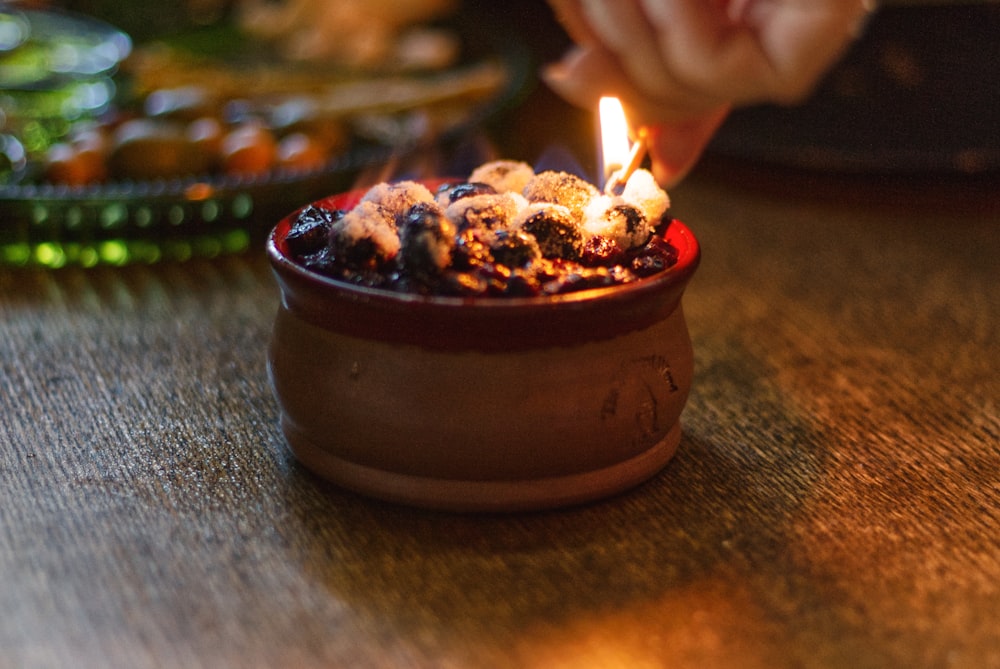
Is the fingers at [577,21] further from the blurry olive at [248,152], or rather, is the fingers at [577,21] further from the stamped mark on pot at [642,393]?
the blurry olive at [248,152]

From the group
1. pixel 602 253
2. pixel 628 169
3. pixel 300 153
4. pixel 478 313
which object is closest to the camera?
pixel 478 313

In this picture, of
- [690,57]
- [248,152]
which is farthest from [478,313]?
[248,152]

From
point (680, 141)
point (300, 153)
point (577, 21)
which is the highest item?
point (577, 21)

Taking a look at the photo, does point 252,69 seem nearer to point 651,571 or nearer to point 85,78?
point 85,78

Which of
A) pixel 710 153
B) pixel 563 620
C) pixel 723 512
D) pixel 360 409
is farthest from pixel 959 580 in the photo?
pixel 710 153

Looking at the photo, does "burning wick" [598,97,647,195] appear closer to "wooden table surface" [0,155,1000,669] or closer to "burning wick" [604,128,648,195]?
"burning wick" [604,128,648,195]

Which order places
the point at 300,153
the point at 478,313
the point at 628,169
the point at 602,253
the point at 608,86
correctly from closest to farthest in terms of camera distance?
the point at 478,313 → the point at 602,253 → the point at 628,169 → the point at 608,86 → the point at 300,153

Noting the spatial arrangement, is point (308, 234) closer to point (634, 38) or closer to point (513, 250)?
point (513, 250)

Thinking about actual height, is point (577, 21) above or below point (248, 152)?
above
